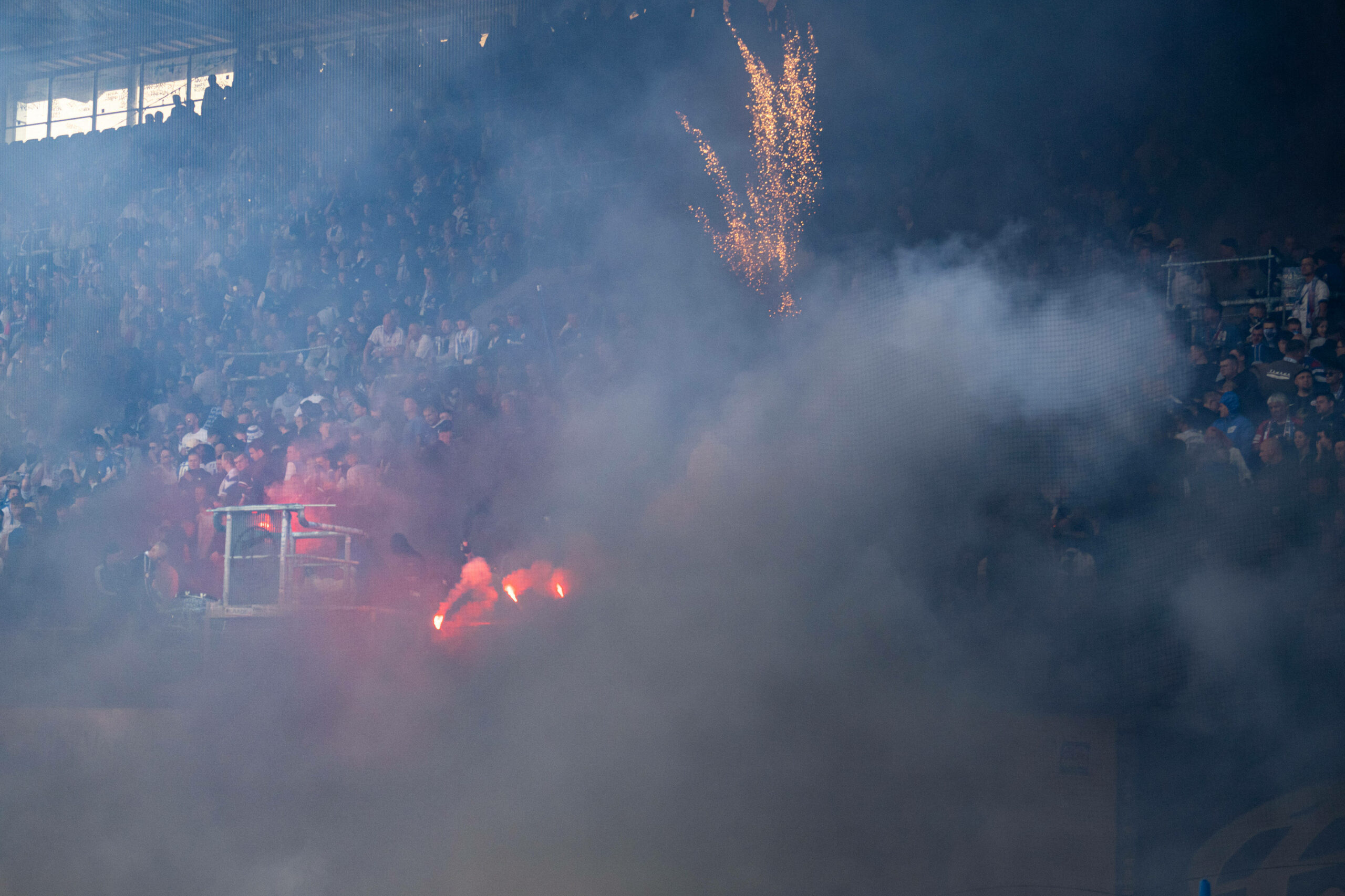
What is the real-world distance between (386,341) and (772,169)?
3.04 m

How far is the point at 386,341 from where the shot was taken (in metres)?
7.45

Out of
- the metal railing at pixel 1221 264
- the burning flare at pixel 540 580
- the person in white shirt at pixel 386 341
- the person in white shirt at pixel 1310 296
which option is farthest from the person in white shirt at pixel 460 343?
the person in white shirt at pixel 1310 296

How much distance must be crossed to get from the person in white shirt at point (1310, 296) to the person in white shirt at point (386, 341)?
18.0 ft

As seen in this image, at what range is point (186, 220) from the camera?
363 inches

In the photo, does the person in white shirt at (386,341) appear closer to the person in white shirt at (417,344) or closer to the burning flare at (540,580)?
the person in white shirt at (417,344)

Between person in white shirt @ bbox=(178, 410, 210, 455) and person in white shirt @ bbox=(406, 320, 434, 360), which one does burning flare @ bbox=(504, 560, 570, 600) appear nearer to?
person in white shirt @ bbox=(406, 320, 434, 360)

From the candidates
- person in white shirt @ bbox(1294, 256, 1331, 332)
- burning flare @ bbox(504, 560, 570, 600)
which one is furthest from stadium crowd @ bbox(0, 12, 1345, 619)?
burning flare @ bbox(504, 560, 570, 600)

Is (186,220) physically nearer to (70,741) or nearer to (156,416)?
(156,416)

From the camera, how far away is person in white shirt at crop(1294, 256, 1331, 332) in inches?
189

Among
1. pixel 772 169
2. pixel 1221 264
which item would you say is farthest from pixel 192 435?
pixel 1221 264

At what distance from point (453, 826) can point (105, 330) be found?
6441 mm

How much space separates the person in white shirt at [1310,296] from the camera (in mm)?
4809

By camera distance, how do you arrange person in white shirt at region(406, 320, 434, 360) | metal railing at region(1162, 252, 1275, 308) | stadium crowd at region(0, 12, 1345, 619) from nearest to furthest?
stadium crowd at region(0, 12, 1345, 619), metal railing at region(1162, 252, 1275, 308), person in white shirt at region(406, 320, 434, 360)

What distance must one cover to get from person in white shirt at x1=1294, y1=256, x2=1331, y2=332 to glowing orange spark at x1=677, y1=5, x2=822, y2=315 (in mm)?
2641
